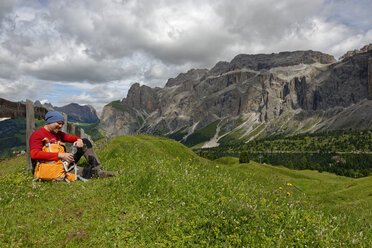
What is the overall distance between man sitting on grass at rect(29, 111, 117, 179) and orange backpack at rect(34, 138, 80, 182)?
8cm

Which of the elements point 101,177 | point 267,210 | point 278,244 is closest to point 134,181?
point 101,177

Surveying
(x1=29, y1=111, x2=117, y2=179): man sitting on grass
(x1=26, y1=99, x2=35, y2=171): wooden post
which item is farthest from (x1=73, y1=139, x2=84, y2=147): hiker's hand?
(x1=26, y1=99, x2=35, y2=171): wooden post

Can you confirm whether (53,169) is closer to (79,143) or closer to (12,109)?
(79,143)

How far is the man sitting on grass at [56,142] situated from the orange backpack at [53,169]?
8 cm

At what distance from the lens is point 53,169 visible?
372 inches

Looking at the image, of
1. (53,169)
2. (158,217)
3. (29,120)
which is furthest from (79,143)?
(158,217)

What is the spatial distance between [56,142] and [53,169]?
49.3 inches

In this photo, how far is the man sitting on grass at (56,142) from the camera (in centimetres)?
905

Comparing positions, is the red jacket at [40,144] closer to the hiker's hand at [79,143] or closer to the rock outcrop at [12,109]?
the hiker's hand at [79,143]

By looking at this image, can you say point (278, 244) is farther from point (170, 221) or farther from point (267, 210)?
point (170, 221)

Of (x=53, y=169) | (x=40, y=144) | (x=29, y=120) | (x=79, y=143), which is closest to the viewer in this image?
(x=40, y=144)

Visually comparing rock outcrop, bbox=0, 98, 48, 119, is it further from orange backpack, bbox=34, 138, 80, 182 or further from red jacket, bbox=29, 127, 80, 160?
orange backpack, bbox=34, 138, 80, 182

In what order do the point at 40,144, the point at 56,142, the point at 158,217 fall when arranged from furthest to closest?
the point at 56,142
the point at 40,144
the point at 158,217

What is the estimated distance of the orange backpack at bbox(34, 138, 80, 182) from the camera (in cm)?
928
